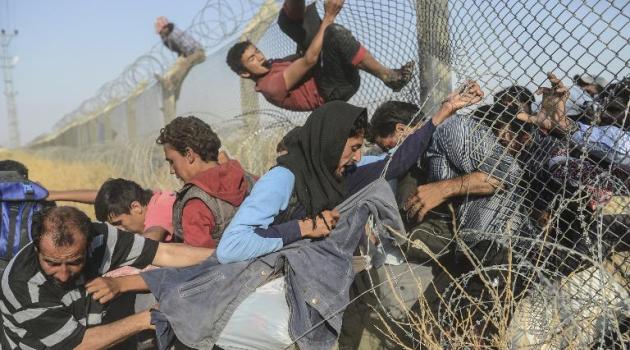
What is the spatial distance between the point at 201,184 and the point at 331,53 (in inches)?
54.2

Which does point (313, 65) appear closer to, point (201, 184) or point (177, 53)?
point (201, 184)

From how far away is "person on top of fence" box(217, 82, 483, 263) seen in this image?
10.2 ft

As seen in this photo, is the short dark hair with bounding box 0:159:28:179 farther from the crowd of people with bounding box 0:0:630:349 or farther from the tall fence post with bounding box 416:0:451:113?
the tall fence post with bounding box 416:0:451:113

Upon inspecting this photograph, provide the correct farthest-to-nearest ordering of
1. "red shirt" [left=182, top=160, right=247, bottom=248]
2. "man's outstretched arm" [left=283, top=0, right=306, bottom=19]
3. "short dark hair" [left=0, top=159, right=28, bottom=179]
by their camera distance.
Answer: "short dark hair" [left=0, top=159, right=28, bottom=179]
"man's outstretched arm" [left=283, top=0, right=306, bottom=19]
"red shirt" [left=182, top=160, right=247, bottom=248]

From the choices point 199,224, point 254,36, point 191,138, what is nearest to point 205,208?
point 199,224

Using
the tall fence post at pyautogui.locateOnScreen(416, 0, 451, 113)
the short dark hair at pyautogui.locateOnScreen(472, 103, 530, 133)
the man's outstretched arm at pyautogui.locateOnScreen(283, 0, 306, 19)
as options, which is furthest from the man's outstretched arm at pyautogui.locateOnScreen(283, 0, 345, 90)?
the short dark hair at pyautogui.locateOnScreen(472, 103, 530, 133)

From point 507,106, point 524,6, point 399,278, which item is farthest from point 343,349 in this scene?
point 524,6

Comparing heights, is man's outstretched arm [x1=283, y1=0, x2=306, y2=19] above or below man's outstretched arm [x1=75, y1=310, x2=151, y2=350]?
above

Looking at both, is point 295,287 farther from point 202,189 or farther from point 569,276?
point 569,276

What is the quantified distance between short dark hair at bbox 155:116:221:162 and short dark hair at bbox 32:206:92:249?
0.82 m

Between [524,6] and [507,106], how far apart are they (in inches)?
16.2

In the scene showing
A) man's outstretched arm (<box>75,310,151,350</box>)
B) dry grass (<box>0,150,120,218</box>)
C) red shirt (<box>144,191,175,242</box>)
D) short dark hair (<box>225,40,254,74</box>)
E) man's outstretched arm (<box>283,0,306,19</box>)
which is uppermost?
man's outstretched arm (<box>283,0,306,19</box>)

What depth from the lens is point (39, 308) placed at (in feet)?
10.2

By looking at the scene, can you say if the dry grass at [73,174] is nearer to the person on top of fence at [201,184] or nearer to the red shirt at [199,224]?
the person on top of fence at [201,184]
